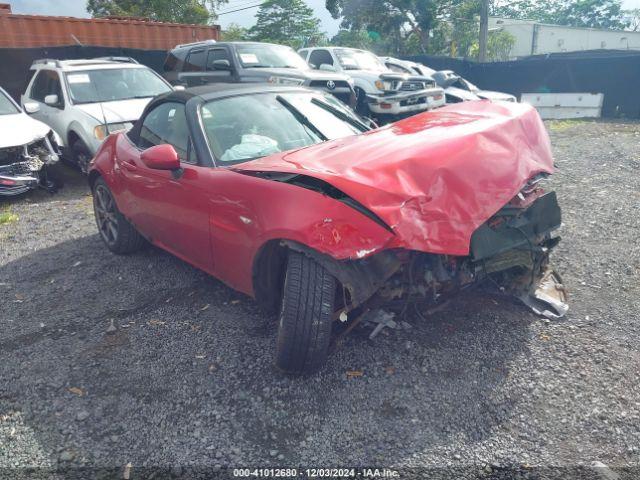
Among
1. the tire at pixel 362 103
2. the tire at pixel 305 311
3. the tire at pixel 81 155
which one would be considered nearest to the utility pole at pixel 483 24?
the tire at pixel 362 103

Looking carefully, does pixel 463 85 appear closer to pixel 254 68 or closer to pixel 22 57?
pixel 254 68

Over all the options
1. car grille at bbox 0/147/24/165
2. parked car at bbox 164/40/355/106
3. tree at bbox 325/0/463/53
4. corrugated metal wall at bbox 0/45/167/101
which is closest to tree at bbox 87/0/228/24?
tree at bbox 325/0/463/53

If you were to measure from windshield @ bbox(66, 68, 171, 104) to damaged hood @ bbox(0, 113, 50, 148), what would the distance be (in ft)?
2.59

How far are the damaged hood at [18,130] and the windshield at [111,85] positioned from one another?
2.59ft

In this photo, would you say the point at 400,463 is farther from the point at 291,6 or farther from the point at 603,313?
the point at 291,6

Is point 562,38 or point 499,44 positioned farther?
point 562,38

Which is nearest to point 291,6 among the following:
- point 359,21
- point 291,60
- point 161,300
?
point 359,21

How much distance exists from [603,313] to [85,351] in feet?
11.5

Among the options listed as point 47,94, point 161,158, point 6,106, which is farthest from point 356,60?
point 161,158

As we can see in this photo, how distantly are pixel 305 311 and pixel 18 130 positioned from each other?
21.5 feet

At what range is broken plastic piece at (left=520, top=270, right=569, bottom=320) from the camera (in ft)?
11.0

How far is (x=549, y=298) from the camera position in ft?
11.3

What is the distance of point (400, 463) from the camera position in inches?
88.1

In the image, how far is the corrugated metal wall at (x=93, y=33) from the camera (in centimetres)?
1245
